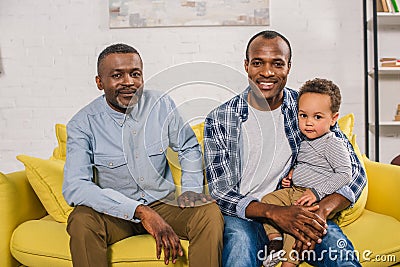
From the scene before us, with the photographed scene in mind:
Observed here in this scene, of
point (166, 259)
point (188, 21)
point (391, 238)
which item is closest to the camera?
point (166, 259)

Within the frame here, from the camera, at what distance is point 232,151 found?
224 cm

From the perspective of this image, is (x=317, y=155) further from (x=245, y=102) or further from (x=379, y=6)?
(x=379, y=6)

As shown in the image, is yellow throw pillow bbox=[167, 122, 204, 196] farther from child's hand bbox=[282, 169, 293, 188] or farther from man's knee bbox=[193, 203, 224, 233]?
child's hand bbox=[282, 169, 293, 188]

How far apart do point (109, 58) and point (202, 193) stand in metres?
0.65

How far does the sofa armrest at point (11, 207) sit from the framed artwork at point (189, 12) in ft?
4.98

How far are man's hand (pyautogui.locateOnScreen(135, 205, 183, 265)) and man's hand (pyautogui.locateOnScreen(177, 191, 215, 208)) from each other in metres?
0.14

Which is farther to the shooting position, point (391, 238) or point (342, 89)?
point (342, 89)

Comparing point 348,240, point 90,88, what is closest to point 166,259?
point 348,240

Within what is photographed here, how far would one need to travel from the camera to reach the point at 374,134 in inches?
148

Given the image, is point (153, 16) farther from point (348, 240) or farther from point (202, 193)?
point (348, 240)

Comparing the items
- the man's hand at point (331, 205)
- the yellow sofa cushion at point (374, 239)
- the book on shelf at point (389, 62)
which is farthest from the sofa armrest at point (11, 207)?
the book on shelf at point (389, 62)

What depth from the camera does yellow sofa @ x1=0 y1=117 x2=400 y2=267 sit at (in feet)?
6.77

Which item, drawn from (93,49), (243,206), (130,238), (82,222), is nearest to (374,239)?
(243,206)

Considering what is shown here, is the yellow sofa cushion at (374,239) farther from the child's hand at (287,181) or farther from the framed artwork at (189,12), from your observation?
the framed artwork at (189,12)
